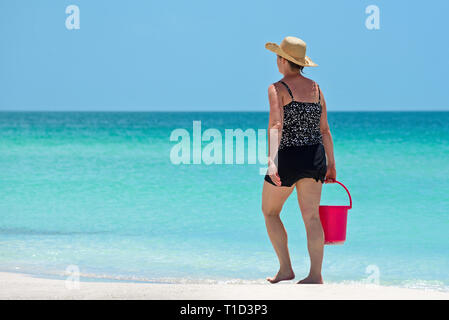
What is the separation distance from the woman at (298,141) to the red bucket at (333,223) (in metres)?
0.12

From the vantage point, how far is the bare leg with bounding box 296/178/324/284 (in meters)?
3.54

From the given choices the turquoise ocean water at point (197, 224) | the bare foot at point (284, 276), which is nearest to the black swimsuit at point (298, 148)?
the bare foot at point (284, 276)

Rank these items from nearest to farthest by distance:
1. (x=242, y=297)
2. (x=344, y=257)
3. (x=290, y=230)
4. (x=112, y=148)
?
(x=242, y=297) → (x=344, y=257) → (x=290, y=230) → (x=112, y=148)

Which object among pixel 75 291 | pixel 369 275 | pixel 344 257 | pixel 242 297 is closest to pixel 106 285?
pixel 75 291

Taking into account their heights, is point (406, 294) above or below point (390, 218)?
above

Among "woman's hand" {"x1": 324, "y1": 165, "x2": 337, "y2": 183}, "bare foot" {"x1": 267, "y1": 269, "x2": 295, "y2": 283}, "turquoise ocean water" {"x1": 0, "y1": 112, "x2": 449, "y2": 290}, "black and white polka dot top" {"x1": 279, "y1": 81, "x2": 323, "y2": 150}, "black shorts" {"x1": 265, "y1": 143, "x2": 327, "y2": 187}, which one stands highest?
"black and white polka dot top" {"x1": 279, "y1": 81, "x2": 323, "y2": 150}

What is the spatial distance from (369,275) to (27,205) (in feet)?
15.0

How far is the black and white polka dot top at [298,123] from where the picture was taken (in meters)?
3.50

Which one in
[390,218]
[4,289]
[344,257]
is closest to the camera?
[4,289]

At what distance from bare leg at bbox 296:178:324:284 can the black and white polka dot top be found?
0.21m

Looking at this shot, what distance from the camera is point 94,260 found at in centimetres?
533
